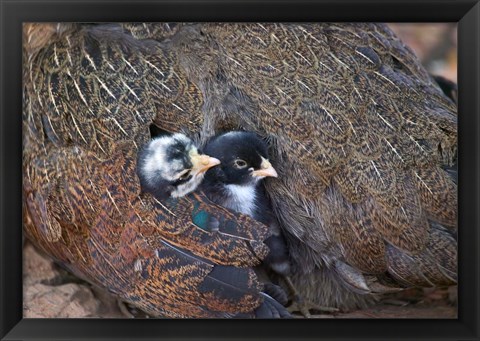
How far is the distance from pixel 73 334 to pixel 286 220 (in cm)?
82

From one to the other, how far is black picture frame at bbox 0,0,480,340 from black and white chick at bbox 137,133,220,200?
425 millimetres

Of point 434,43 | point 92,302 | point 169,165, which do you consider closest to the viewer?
point 169,165

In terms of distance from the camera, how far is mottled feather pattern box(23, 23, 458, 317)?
203 cm

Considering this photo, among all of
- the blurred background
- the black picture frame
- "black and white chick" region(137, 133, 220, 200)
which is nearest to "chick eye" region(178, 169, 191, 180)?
"black and white chick" region(137, 133, 220, 200)

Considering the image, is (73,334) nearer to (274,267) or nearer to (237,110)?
(274,267)

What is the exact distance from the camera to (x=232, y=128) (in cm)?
209

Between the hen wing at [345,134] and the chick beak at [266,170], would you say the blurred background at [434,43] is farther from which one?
the chick beak at [266,170]

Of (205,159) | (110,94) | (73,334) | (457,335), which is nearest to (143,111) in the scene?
(110,94)
